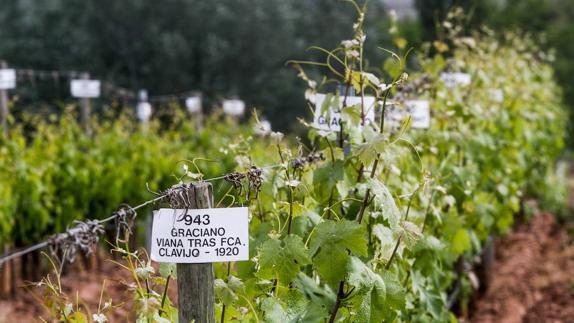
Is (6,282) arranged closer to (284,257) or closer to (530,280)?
(530,280)

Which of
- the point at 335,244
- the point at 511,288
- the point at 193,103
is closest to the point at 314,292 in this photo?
the point at 335,244

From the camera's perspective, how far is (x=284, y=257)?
197cm

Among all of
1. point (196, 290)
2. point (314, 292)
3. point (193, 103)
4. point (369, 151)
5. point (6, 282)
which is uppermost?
point (369, 151)

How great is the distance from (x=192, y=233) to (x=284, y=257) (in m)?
0.25

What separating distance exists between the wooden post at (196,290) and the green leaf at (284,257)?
0.14m

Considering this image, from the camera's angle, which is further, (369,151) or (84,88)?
(84,88)

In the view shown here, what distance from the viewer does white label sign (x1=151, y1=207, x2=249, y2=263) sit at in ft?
6.01

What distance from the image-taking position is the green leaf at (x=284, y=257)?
1963mm

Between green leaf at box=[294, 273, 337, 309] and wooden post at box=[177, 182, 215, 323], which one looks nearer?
wooden post at box=[177, 182, 215, 323]

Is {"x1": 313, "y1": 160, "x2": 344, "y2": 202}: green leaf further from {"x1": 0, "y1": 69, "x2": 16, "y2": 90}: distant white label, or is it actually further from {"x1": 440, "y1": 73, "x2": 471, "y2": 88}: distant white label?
{"x1": 0, "y1": 69, "x2": 16, "y2": 90}: distant white label

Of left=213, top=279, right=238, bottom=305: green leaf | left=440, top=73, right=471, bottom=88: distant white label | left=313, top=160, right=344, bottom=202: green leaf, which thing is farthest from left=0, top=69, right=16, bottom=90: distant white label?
left=213, top=279, right=238, bottom=305: green leaf

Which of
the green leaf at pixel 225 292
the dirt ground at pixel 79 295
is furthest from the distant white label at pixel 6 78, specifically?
the green leaf at pixel 225 292

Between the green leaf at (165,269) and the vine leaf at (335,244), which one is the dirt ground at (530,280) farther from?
the green leaf at (165,269)

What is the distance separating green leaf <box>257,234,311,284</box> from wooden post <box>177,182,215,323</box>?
5.7 inches
